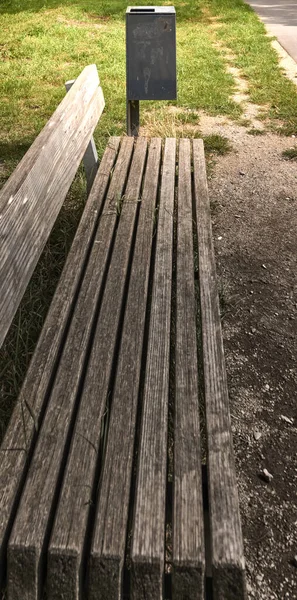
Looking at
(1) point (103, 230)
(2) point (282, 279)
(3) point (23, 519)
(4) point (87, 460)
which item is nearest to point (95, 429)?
(4) point (87, 460)

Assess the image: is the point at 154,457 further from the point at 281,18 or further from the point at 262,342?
the point at 281,18

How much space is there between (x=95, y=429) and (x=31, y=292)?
1.67 m

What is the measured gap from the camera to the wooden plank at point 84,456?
3.97 ft

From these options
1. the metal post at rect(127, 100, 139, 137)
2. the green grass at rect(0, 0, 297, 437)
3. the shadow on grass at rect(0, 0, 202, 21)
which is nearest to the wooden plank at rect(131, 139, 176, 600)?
the green grass at rect(0, 0, 297, 437)

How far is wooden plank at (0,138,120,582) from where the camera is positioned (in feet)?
4.43

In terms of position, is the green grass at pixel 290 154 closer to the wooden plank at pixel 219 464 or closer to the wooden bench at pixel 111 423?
the wooden bench at pixel 111 423

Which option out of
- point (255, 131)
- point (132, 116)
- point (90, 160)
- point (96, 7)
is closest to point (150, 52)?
point (132, 116)

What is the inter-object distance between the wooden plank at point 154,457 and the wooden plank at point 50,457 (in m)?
0.21

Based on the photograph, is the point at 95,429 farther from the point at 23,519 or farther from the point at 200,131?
the point at 200,131

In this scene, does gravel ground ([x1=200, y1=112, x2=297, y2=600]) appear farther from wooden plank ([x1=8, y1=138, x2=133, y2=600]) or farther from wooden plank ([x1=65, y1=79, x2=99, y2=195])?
wooden plank ([x1=65, y1=79, x2=99, y2=195])

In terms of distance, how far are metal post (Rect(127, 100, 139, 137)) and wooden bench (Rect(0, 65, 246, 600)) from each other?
1.67 meters

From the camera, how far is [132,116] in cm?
430

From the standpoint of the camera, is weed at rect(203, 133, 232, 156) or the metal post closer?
the metal post

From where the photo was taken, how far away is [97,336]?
1892mm
